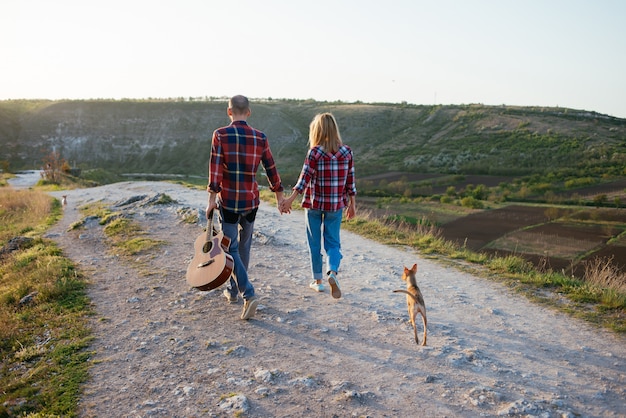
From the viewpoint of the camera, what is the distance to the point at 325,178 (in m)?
5.71

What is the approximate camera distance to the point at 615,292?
20.9ft

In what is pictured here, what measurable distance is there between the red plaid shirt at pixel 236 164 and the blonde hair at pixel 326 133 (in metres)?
0.72

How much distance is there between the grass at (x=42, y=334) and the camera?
4.04m

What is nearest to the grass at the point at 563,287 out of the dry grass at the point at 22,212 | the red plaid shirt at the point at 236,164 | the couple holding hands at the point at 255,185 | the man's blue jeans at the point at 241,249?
the couple holding hands at the point at 255,185

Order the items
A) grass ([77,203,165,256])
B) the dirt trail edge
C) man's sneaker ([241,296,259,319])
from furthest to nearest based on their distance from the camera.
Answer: grass ([77,203,165,256]) → man's sneaker ([241,296,259,319]) → the dirt trail edge

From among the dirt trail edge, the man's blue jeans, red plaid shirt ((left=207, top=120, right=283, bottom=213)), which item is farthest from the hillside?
red plaid shirt ((left=207, top=120, right=283, bottom=213))

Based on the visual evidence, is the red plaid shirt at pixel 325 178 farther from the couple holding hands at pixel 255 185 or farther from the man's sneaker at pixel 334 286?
the man's sneaker at pixel 334 286

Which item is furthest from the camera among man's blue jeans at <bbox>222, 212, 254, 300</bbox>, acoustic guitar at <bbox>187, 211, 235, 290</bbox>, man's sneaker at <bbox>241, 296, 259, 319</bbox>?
man's sneaker at <bbox>241, 296, 259, 319</bbox>

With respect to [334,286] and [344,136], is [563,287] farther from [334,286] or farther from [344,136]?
[344,136]

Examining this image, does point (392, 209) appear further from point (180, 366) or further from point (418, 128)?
point (418, 128)

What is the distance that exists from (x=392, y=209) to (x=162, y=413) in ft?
88.2

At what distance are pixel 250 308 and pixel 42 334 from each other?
254 cm

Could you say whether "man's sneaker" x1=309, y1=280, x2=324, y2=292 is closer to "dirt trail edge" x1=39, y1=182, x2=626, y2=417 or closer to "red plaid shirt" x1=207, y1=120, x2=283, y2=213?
"dirt trail edge" x1=39, y1=182, x2=626, y2=417

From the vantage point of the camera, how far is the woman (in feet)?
18.4
